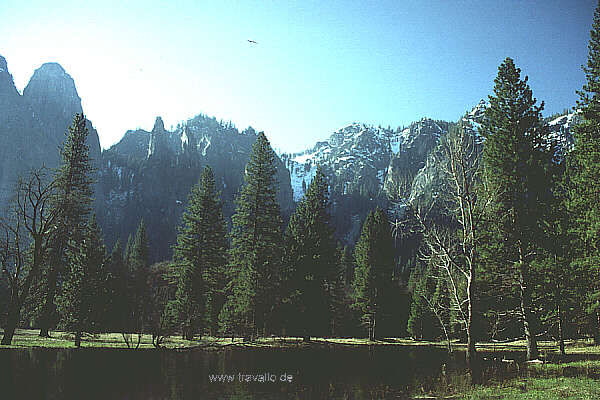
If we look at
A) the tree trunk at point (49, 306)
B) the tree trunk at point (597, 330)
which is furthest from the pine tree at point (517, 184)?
the tree trunk at point (49, 306)

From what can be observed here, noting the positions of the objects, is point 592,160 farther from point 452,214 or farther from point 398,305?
point 398,305

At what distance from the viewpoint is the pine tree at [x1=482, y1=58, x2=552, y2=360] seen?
76.7 ft

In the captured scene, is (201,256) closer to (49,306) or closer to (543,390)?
(49,306)

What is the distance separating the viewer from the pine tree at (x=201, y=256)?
1508 inches

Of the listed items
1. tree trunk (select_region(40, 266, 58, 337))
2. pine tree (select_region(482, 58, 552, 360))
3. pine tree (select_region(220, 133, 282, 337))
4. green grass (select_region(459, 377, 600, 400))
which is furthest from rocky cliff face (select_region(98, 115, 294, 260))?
green grass (select_region(459, 377, 600, 400))

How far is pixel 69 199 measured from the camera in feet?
108

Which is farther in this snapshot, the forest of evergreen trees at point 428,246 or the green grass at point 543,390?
the forest of evergreen trees at point 428,246

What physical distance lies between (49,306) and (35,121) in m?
146

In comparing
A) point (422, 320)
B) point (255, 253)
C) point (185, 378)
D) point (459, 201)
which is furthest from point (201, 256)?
point (422, 320)

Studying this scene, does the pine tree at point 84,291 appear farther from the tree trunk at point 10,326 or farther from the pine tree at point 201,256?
the pine tree at point 201,256

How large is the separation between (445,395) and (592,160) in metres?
15.8

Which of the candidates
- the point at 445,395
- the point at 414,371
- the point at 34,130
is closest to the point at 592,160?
the point at 414,371

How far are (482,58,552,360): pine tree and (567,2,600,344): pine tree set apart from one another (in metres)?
1.88

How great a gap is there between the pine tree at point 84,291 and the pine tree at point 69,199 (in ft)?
23.1
